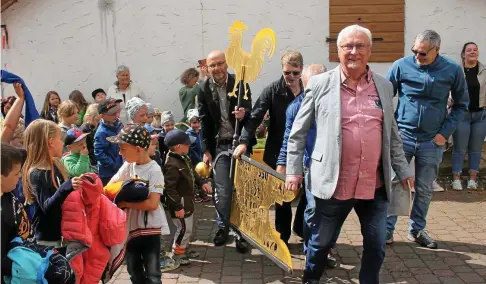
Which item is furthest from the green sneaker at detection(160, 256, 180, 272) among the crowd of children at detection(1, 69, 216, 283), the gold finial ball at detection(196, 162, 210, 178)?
the gold finial ball at detection(196, 162, 210, 178)

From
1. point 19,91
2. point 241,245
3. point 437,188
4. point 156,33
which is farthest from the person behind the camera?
point 156,33

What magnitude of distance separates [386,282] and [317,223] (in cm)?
110

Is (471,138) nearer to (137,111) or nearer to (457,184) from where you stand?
(457,184)

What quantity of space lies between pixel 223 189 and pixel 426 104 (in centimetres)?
218

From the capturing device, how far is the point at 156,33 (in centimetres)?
996

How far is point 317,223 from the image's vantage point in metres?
4.35

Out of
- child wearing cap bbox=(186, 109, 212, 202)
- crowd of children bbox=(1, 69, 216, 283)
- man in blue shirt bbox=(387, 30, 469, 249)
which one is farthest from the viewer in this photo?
child wearing cap bbox=(186, 109, 212, 202)

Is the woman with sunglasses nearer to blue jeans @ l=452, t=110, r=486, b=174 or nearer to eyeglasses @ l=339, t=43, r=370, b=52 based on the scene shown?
blue jeans @ l=452, t=110, r=486, b=174

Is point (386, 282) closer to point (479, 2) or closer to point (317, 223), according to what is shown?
point (317, 223)

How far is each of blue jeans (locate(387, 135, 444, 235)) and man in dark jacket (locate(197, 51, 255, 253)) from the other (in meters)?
1.65

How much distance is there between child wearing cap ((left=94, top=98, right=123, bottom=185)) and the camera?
5855 millimetres

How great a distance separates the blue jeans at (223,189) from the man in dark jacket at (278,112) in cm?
37

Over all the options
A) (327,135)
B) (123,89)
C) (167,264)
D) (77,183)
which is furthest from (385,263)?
(123,89)

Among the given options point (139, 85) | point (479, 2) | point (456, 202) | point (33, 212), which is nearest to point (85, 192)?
point (33, 212)
